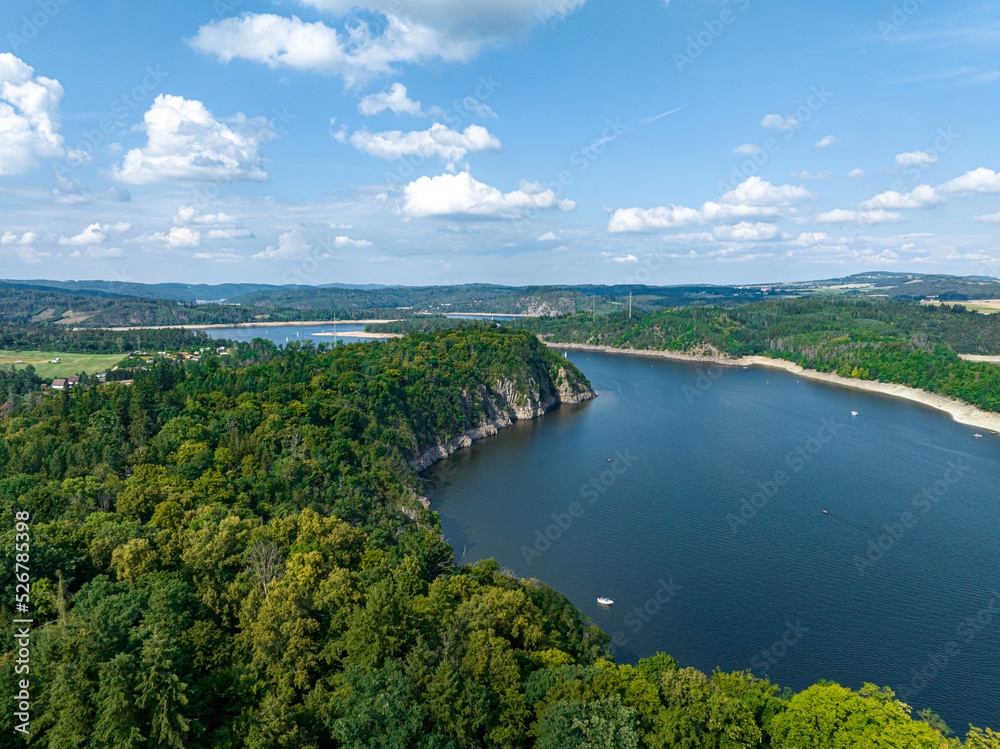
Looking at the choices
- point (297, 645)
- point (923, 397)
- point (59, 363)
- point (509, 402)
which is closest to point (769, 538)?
point (297, 645)

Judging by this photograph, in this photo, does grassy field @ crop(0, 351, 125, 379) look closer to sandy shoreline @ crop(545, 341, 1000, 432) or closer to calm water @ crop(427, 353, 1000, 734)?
calm water @ crop(427, 353, 1000, 734)

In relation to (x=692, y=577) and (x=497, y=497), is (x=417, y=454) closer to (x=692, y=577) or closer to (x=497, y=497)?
(x=497, y=497)

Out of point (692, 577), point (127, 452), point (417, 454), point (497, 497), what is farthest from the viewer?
point (417, 454)

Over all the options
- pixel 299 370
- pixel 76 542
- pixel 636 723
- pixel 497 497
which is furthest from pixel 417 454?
pixel 636 723

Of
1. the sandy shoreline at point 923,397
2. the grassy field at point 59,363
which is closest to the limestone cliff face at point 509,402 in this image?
the sandy shoreline at point 923,397

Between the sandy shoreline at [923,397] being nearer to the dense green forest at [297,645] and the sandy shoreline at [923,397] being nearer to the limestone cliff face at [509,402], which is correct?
the limestone cliff face at [509,402]
